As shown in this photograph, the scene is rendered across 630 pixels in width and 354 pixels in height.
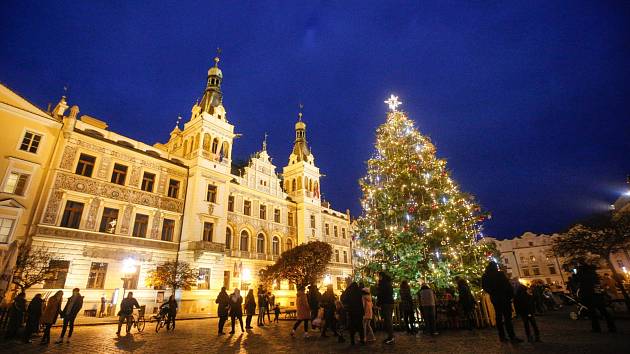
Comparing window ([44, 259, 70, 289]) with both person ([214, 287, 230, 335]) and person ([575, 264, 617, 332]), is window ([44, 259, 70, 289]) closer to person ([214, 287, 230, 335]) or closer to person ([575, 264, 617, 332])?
person ([214, 287, 230, 335])

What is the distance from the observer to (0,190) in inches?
723

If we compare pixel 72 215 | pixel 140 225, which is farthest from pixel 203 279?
pixel 72 215

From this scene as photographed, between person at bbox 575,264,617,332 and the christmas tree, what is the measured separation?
460 cm

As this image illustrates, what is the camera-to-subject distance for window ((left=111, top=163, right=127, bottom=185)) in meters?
23.4

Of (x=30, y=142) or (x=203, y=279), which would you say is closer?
(x=30, y=142)

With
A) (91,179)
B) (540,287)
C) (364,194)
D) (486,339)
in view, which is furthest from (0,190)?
(540,287)

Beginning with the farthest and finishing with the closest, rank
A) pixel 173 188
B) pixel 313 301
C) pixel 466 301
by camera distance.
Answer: pixel 173 188 → pixel 313 301 → pixel 466 301

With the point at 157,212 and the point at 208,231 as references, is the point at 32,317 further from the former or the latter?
the point at 208,231

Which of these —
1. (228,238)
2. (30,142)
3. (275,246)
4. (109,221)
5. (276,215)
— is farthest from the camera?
(276,215)

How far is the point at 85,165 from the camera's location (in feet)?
72.3

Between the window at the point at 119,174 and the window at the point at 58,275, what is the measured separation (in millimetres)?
6378

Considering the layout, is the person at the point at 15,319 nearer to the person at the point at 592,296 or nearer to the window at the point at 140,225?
the window at the point at 140,225

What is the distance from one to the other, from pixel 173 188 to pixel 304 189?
Answer: 1729cm

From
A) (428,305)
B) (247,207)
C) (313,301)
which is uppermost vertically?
(247,207)
